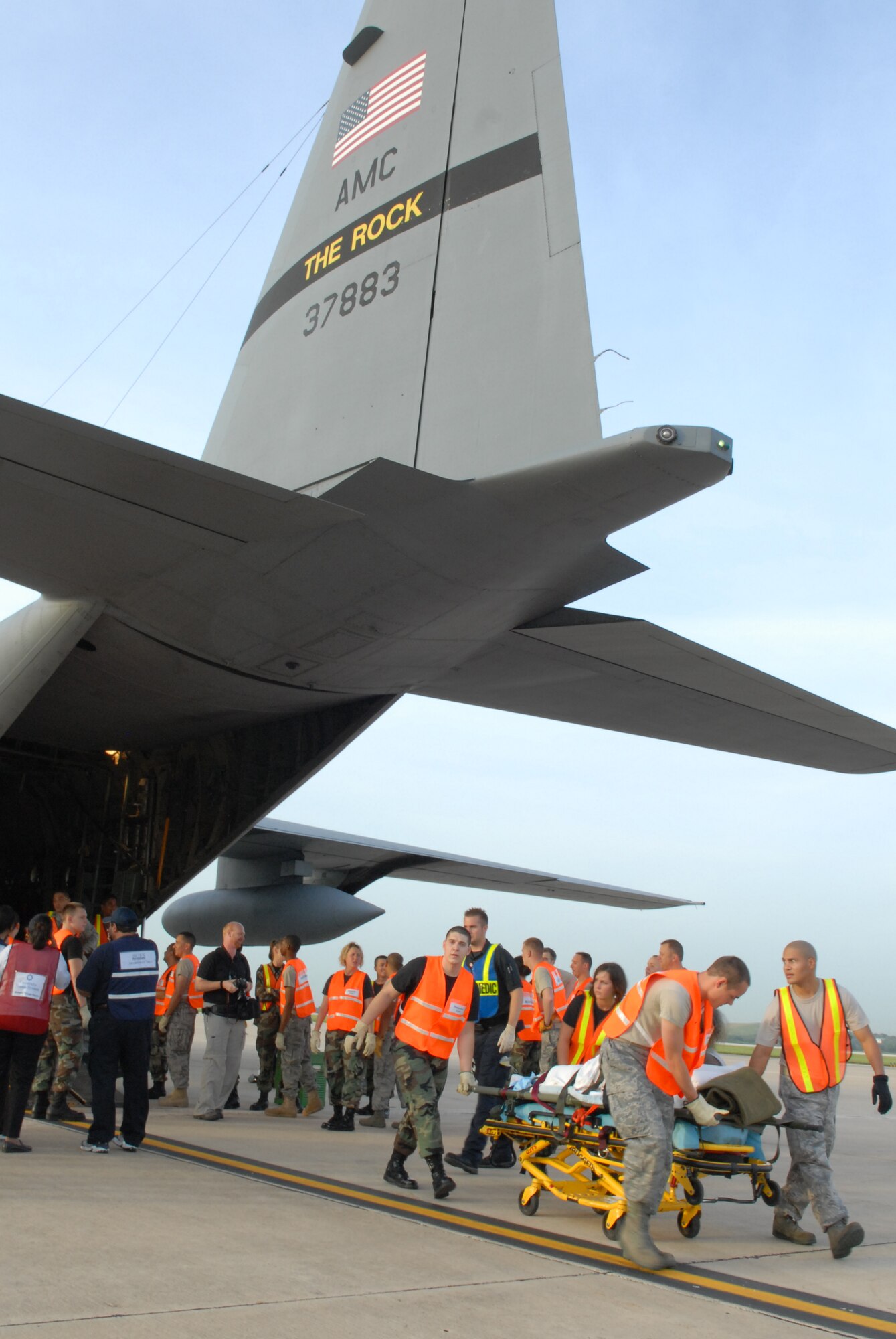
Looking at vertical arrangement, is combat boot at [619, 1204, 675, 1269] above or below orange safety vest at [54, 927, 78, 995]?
below

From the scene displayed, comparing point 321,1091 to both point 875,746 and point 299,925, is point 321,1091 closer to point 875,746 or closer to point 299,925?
point 299,925

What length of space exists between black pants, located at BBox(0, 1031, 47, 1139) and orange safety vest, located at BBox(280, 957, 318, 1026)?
2785 millimetres

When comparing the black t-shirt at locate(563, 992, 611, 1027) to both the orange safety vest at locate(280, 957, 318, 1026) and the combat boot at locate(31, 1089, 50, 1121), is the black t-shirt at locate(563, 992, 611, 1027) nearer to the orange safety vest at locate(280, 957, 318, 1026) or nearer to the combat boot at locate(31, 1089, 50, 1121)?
the orange safety vest at locate(280, 957, 318, 1026)

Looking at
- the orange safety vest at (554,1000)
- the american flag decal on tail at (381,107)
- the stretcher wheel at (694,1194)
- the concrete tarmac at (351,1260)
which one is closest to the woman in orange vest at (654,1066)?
the concrete tarmac at (351,1260)

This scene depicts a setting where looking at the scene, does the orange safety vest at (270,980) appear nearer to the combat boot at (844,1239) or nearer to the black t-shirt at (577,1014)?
the black t-shirt at (577,1014)

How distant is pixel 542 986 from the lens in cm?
777

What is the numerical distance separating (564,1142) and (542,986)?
2.81 metres

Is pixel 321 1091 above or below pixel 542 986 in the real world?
below

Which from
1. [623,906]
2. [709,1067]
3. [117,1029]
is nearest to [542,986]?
[709,1067]

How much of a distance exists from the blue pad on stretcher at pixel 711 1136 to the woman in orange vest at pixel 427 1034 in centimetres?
102

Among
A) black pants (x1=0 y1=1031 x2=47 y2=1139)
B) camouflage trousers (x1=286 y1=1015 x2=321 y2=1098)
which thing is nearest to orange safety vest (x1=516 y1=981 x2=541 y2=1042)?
camouflage trousers (x1=286 y1=1015 x2=321 y2=1098)

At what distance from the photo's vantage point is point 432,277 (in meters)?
6.55

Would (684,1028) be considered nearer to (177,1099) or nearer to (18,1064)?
(18,1064)

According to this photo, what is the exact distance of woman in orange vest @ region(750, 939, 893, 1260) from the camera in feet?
16.0
